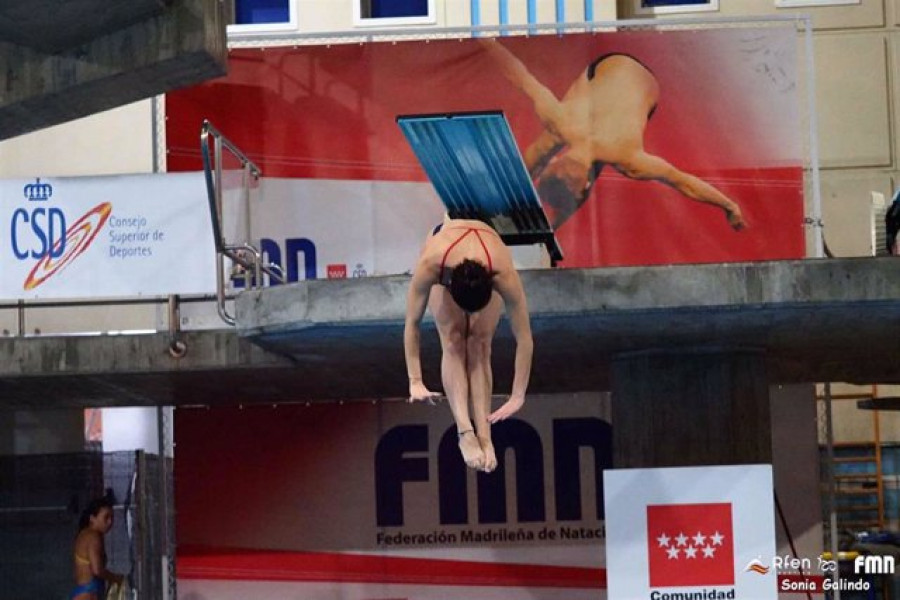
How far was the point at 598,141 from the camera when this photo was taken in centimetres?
1512

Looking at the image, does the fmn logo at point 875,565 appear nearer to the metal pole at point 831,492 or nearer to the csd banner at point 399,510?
the metal pole at point 831,492

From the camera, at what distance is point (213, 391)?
16.8m

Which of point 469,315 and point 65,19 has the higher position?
point 65,19

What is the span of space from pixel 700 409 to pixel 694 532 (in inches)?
91.0

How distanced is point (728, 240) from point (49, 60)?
6.51 meters

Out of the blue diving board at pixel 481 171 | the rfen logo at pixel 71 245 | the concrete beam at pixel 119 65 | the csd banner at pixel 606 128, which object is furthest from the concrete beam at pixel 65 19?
the csd banner at pixel 606 128

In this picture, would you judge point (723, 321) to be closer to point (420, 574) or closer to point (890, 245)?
point (890, 245)

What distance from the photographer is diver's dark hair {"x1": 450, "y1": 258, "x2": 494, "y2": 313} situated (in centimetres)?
858

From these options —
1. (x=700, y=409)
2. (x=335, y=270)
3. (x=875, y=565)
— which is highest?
(x=335, y=270)

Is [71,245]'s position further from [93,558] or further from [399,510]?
[399,510]

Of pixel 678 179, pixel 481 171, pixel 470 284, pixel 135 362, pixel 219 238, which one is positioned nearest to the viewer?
pixel 470 284

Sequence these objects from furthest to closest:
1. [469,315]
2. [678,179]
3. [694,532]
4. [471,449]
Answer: [678,179] → [694,532] → [469,315] → [471,449]

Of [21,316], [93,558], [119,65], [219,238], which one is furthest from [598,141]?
→ [93,558]

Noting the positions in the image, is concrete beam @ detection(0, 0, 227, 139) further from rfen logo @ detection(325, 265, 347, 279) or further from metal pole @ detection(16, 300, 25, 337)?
rfen logo @ detection(325, 265, 347, 279)
